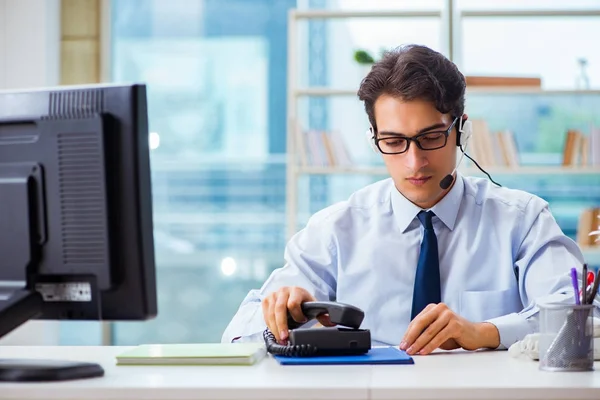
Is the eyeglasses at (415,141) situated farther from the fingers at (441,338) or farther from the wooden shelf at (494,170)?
the wooden shelf at (494,170)

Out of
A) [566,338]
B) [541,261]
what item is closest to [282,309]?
[566,338]

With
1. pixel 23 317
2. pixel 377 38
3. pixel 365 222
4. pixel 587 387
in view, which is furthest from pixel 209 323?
pixel 587 387

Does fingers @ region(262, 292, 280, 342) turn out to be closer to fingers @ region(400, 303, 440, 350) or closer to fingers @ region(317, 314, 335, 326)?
fingers @ region(317, 314, 335, 326)

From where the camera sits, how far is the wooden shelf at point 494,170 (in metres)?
4.25

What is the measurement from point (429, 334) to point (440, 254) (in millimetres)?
554

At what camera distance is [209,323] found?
486 cm

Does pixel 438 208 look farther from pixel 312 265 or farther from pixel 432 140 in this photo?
pixel 312 265

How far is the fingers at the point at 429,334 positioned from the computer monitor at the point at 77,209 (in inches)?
20.1

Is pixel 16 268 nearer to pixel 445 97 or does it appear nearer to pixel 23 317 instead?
pixel 23 317

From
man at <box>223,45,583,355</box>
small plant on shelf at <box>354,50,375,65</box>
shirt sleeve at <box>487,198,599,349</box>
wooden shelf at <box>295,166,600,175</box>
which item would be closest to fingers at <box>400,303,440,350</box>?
shirt sleeve at <box>487,198,599,349</box>

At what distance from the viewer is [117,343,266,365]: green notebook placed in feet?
4.90

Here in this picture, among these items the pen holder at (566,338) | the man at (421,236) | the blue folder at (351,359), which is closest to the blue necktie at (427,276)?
the man at (421,236)

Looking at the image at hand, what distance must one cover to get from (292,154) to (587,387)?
3.19 meters

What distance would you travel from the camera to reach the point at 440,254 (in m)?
2.17
